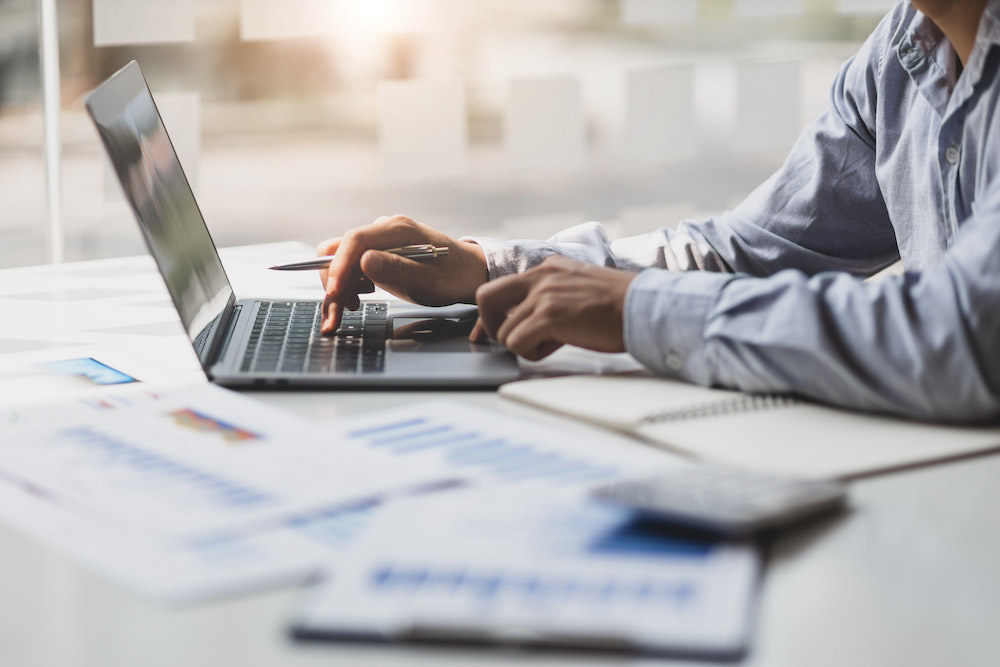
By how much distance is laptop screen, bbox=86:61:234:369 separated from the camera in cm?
94

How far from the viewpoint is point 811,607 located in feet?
1.76

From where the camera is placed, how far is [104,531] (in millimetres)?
610

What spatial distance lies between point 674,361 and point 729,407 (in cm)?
9

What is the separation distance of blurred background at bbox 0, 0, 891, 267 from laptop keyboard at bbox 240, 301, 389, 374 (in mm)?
2001

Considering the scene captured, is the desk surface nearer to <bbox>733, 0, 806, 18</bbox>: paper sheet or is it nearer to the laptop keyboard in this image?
the laptop keyboard

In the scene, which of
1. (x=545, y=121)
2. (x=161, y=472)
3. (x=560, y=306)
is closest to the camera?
(x=161, y=472)

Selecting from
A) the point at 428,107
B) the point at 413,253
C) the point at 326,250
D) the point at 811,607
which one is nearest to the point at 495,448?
the point at 811,607

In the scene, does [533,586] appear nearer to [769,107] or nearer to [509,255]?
[509,255]

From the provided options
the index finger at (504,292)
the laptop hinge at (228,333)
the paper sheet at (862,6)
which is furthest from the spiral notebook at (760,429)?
the paper sheet at (862,6)

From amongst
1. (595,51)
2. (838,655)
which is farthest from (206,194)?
(838,655)

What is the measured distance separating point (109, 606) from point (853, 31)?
5.90m

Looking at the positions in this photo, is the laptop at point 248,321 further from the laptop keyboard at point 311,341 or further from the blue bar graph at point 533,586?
the blue bar graph at point 533,586

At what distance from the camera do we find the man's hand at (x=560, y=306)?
93cm

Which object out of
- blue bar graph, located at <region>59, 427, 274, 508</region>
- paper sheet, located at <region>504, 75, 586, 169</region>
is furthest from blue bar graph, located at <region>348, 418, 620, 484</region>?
paper sheet, located at <region>504, 75, 586, 169</region>
